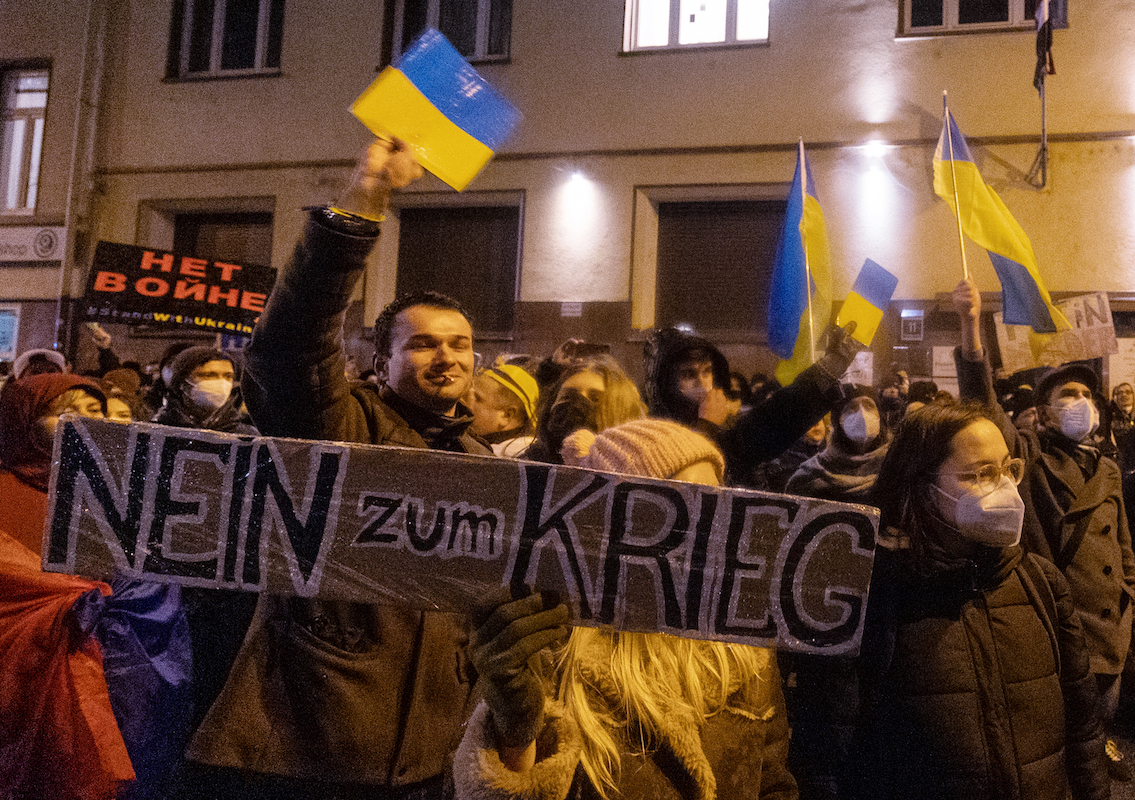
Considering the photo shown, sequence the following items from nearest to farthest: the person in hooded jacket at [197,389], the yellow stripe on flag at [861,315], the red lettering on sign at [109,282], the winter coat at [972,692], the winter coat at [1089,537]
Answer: the winter coat at [972,692]
the winter coat at [1089,537]
the yellow stripe on flag at [861,315]
the person in hooded jacket at [197,389]
the red lettering on sign at [109,282]

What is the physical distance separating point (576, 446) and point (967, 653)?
1.29 meters

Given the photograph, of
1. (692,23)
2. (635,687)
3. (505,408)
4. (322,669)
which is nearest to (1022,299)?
(505,408)

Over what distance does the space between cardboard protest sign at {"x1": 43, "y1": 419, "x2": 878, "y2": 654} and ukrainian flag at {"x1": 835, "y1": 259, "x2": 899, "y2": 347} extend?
7.85 ft

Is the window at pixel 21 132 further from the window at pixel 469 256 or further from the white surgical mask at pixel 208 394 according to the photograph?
the white surgical mask at pixel 208 394

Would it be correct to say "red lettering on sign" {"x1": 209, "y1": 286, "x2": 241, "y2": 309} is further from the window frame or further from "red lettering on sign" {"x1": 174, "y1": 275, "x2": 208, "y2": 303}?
the window frame

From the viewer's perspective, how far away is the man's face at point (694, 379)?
3395mm

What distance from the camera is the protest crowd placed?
1.48 m

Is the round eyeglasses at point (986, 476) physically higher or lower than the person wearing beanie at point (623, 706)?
higher

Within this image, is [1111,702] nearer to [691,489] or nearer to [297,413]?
[691,489]

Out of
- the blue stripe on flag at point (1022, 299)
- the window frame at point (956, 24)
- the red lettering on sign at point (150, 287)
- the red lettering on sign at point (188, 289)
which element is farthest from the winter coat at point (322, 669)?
the window frame at point (956, 24)

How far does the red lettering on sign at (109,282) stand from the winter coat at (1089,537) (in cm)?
732

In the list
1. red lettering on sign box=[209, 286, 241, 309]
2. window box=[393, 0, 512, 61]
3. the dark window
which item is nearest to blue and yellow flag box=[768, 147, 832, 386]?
red lettering on sign box=[209, 286, 241, 309]

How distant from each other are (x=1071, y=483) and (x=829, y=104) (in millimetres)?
7034

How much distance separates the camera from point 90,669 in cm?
216
